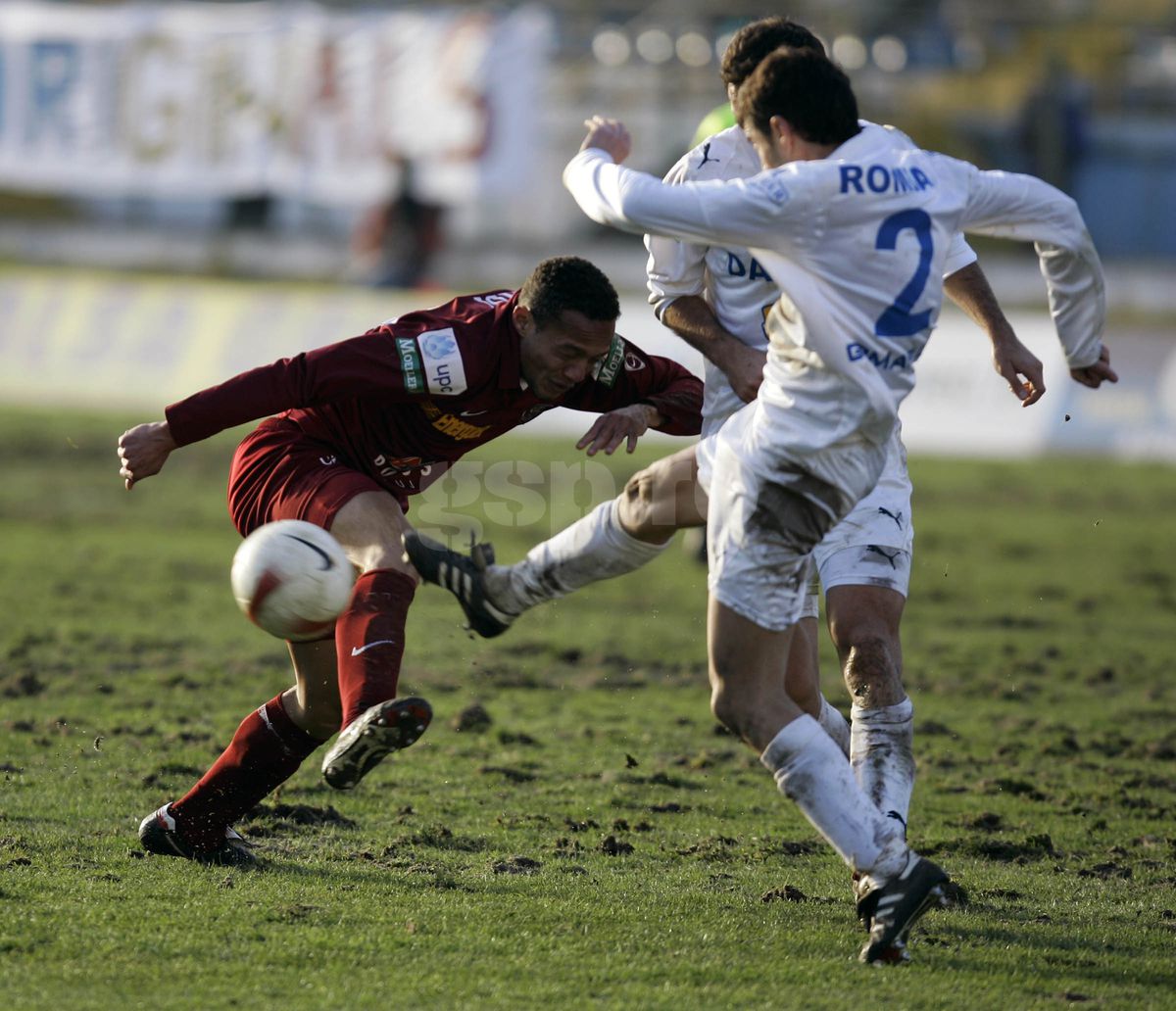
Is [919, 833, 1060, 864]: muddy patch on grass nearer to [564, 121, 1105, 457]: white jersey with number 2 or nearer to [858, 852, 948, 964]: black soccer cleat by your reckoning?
[858, 852, 948, 964]: black soccer cleat

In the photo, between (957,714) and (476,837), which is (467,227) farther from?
(476,837)

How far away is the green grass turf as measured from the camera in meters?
4.13

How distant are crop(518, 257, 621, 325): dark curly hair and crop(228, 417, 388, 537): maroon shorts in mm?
795

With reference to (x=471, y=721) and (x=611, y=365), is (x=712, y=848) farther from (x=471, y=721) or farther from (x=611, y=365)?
(x=471, y=721)

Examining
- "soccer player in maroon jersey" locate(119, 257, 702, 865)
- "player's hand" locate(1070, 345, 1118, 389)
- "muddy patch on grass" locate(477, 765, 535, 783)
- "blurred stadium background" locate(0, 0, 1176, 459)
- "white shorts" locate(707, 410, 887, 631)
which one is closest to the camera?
"white shorts" locate(707, 410, 887, 631)

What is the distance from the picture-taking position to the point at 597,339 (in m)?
4.90

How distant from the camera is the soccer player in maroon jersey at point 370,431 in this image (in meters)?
4.75

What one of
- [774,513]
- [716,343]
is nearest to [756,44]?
[716,343]

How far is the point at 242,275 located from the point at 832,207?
21.6m

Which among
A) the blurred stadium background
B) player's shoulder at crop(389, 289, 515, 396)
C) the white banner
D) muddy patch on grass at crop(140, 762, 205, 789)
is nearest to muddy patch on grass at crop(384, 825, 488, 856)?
muddy patch on grass at crop(140, 762, 205, 789)

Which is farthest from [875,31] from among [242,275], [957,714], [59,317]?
[957,714]

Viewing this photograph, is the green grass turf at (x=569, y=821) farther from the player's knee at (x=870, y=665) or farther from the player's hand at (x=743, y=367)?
Answer: the player's hand at (x=743, y=367)

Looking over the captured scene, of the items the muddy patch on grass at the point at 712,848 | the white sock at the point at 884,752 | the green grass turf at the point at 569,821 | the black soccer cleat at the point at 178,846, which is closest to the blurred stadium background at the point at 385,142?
the green grass turf at the point at 569,821

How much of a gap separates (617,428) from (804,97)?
1.32 meters
